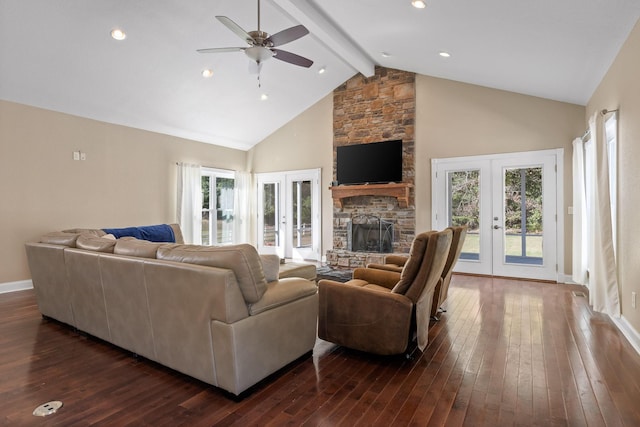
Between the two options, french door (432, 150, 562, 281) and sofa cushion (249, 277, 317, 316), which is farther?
french door (432, 150, 562, 281)

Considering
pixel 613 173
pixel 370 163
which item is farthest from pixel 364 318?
pixel 370 163

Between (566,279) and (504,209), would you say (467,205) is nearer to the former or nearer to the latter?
(504,209)

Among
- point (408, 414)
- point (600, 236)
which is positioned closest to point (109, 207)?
point (408, 414)

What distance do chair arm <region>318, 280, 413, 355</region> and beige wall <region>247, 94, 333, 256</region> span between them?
4.76m

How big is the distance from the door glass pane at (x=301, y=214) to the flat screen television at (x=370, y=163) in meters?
1.02

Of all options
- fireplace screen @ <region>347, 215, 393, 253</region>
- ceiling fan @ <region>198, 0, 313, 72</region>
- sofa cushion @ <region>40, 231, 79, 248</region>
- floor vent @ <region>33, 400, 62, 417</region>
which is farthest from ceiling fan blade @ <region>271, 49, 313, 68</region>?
fireplace screen @ <region>347, 215, 393, 253</region>

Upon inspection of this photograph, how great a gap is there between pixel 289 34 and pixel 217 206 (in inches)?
213

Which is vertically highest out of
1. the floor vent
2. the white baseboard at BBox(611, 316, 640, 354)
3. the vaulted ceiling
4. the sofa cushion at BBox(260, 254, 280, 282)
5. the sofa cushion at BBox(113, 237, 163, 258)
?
the vaulted ceiling

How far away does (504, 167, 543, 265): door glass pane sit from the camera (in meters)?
5.86

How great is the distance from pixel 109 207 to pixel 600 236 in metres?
7.11

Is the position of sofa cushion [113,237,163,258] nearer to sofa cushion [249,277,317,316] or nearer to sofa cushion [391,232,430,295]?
sofa cushion [249,277,317,316]

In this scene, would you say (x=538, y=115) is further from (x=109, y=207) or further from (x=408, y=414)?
(x=109, y=207)

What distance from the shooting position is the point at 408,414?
6.77ft

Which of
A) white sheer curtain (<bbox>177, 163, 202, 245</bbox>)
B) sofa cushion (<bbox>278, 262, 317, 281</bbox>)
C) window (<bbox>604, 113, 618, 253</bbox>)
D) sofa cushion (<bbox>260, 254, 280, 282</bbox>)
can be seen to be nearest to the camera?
sofa cushion (<bbox>260, 254, 280, 282</bbox>)
